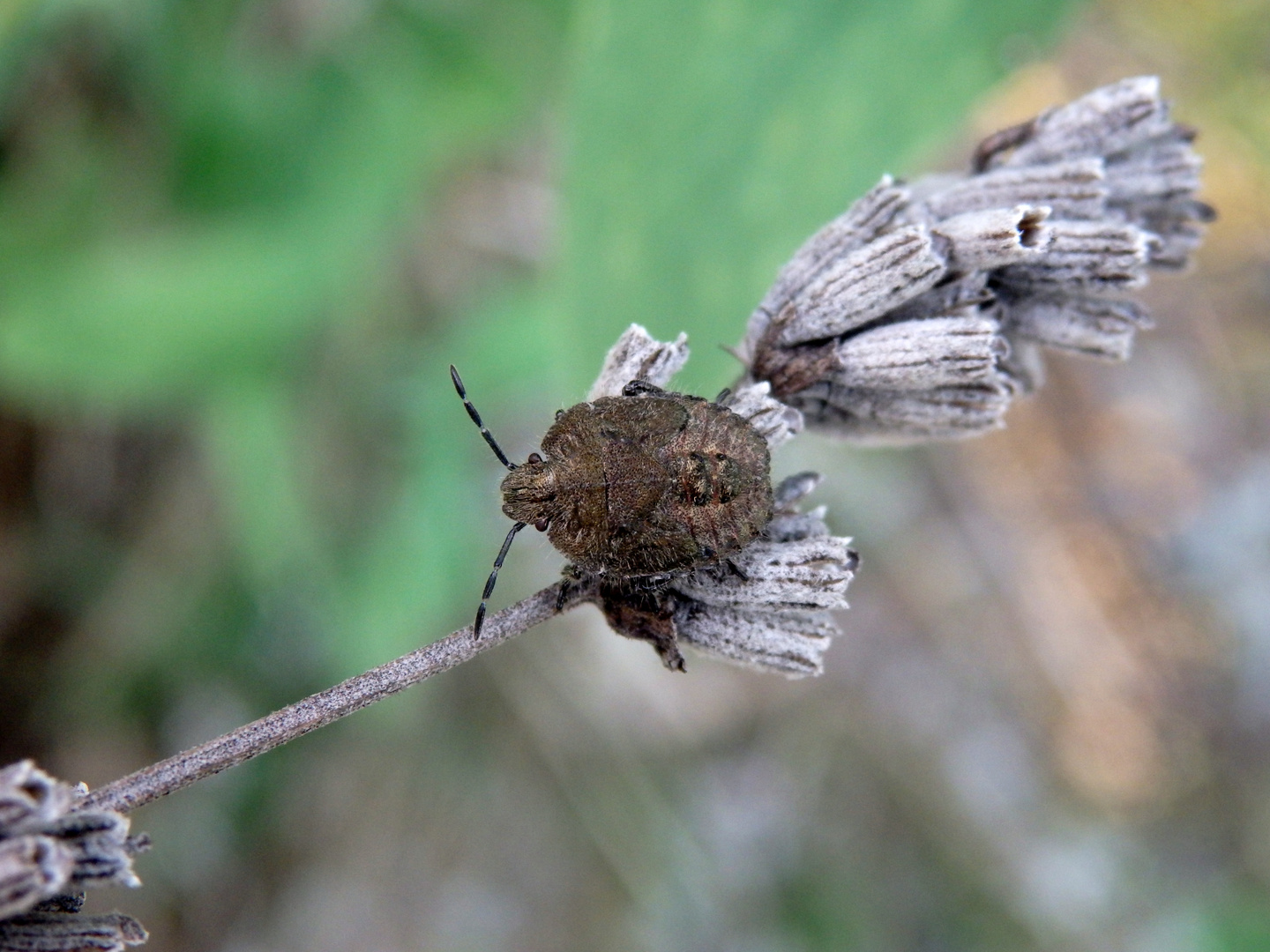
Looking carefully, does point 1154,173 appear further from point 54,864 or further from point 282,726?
point 54,864

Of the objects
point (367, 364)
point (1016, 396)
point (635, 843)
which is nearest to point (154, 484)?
point (367, 364)

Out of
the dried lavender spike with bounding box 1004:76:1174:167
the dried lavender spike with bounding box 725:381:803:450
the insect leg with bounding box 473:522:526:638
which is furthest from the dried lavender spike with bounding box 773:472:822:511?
the dried lavender spike with bounding box 1004:76:1174:167

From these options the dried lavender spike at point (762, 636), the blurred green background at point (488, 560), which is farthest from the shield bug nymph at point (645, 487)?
the blurred green background at point (488, 560)

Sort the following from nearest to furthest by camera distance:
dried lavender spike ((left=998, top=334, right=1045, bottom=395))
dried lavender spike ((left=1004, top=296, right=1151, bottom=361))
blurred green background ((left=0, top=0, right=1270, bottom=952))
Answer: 1. dried lavender spike ((left=1004, top=296, right=1151, bottom=361))
2. dried lavender spike ((left=998, top=334, right=1045, bottom=395))
3. blurred green background ((left=0, top=0, right=1270, bottom=952))

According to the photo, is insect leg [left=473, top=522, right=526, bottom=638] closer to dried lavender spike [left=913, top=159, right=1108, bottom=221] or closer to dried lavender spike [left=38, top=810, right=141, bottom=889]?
dried lavender spike [left=38, top=810, right=141, bottom=889]

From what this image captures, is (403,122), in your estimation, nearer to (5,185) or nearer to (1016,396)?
(5,185)

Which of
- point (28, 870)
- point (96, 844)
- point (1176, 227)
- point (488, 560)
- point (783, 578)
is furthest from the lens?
point (488, 560)

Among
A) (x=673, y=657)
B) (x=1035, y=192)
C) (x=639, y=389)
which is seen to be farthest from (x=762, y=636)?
(x=1035, y=192)
